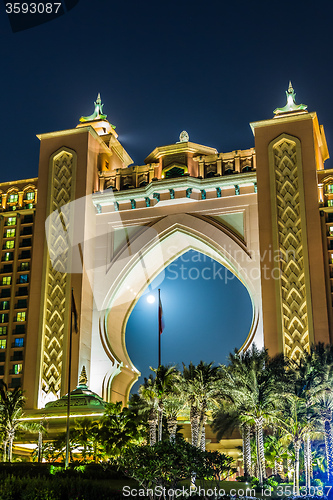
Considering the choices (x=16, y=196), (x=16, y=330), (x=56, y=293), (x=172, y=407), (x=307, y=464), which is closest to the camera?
(x=307, y=464)

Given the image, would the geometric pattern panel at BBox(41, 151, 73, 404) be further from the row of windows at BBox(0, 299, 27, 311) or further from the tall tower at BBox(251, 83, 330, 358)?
the tall tower at BBox(251, 83, 330, 358)

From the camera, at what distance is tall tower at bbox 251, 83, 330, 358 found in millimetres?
46625

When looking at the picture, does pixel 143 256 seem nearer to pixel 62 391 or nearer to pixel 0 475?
pixel 62 391

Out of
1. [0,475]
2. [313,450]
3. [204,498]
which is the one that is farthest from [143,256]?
[204,498]

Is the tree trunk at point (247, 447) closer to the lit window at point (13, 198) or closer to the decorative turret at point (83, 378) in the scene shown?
the decorative turret at point (83, 378)

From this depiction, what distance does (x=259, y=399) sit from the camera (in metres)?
35.7

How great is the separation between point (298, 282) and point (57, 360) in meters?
19.8

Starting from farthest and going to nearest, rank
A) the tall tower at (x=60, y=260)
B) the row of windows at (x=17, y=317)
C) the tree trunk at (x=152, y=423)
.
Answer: the row of windows at (x=17, y=317) → the tall tower at (x=60, y=260) → the tree trunk at (x=152, y=423)

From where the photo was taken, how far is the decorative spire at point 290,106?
55778 millimetres

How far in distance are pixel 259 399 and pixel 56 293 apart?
23437 mm

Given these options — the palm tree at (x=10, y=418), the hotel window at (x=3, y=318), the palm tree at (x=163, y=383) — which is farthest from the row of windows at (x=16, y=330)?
the palm tree at (x=163, y=383)

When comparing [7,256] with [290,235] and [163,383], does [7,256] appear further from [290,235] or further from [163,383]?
[163,383]

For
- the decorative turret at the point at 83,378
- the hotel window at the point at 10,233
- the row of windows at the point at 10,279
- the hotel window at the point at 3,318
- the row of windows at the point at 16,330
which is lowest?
the decorative turret at the point at 83,378

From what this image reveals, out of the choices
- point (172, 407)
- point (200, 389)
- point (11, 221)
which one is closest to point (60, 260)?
point (11, 221)
